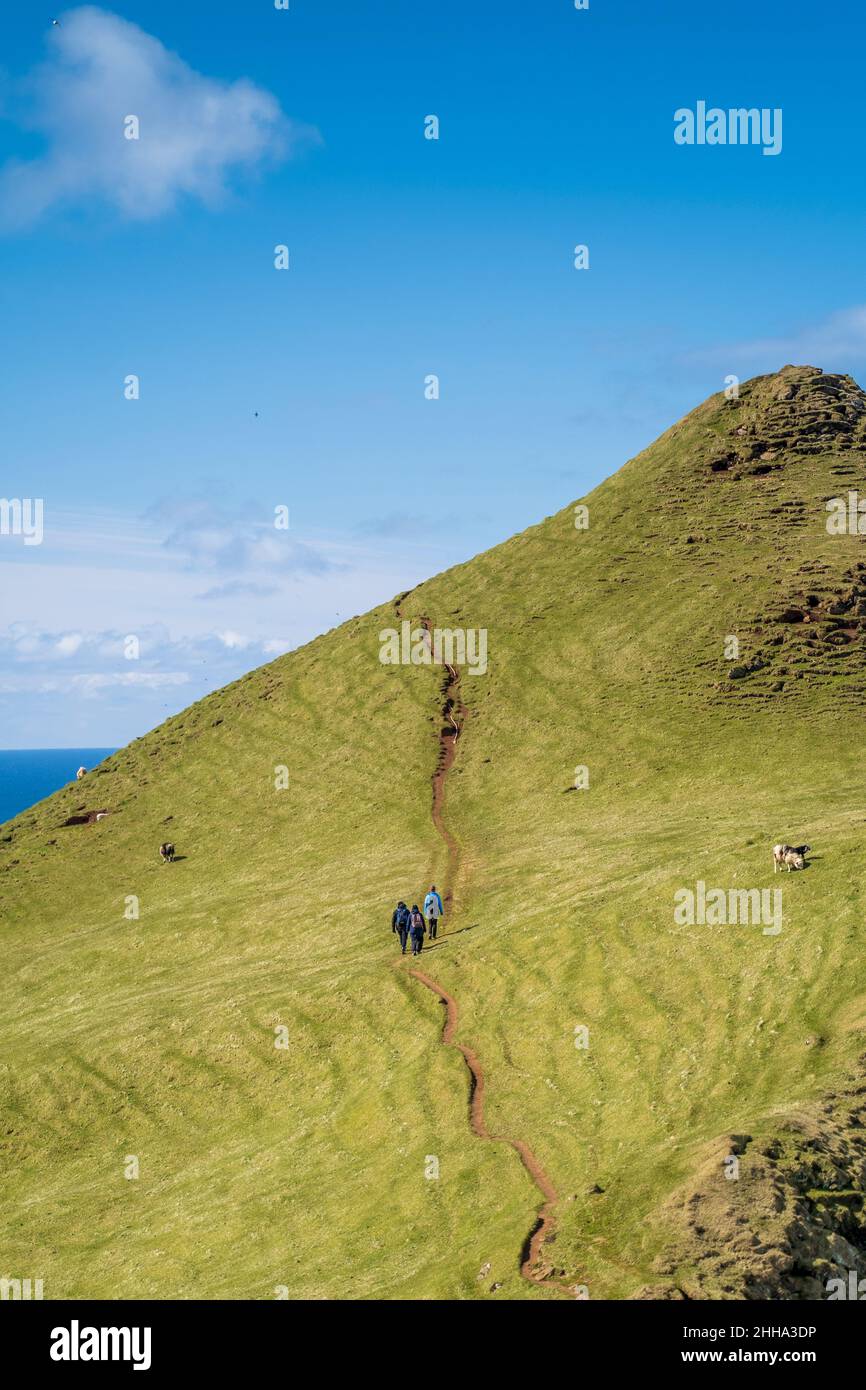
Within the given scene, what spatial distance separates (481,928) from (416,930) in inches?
138

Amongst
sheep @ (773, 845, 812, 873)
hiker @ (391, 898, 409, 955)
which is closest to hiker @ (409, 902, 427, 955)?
hiker @ (391, 898, 409, 955)

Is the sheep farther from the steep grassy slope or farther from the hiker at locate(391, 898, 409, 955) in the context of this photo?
the hiker at locate(391, 898, 409, 955)

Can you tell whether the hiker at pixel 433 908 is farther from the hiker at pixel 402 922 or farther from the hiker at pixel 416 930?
the hiker at pixel 402 922

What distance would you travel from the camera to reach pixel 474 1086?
142 feet

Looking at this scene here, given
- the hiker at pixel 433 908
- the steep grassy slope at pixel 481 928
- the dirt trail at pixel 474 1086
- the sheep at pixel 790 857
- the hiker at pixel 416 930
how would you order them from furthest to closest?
the hiker at pixel 433 908 < the hiker at pixel 416 930 < the sheep at pixel 790 857 < the steep grassy slope at pixel 481 928 < the dirt trail at pixel 474 1086

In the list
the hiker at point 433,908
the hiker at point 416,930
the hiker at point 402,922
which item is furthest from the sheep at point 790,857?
the hiker at point 402,922

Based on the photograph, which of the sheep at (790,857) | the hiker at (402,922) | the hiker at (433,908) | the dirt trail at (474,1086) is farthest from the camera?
the hiker at (433,908)

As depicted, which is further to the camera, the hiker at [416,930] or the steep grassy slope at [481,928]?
the hiker at [416,930]

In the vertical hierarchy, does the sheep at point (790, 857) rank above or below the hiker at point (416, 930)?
above

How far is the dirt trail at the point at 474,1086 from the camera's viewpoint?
29797mm

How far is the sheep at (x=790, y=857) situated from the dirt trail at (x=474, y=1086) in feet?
49.4

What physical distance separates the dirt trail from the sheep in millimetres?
15064
